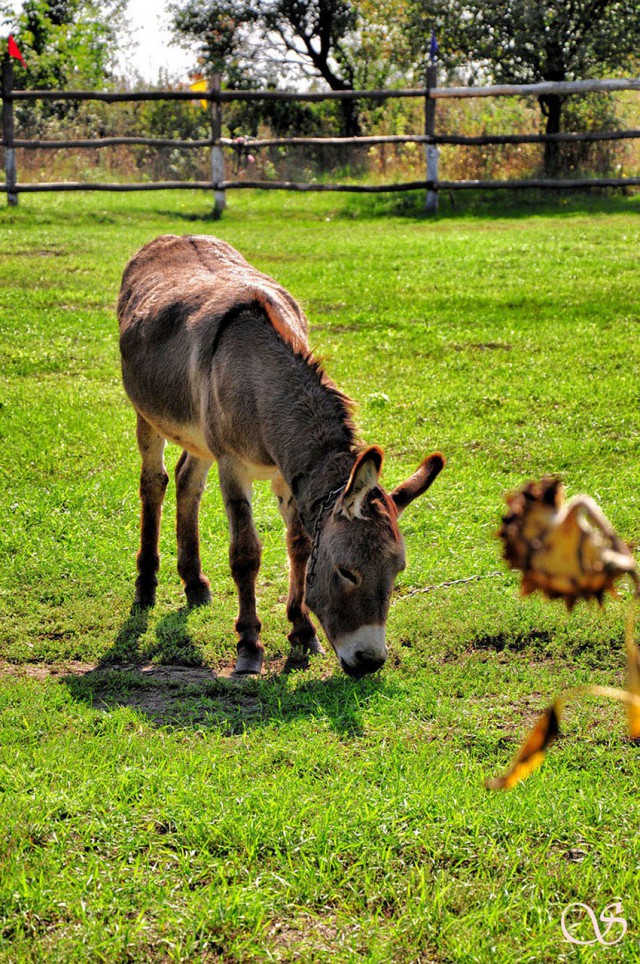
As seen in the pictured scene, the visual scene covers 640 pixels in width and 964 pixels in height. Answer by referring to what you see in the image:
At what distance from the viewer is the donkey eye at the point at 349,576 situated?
14.7ft

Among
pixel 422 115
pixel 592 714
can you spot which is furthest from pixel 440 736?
pixel 422 115

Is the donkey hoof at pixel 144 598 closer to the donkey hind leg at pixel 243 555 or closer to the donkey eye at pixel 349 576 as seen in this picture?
the donkey hind leg at pixel 243 555

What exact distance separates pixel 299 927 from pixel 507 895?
0.66 m

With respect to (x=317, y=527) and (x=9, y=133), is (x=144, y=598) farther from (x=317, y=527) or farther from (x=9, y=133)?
(x=9, y=133)

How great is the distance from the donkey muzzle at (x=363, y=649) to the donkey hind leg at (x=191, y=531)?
228cm

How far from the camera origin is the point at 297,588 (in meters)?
5.90

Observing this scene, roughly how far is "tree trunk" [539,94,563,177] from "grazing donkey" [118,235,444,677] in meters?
15.7

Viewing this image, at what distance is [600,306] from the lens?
488 inches

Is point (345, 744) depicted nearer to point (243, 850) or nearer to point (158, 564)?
point (243, 850)

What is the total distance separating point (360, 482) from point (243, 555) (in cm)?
150

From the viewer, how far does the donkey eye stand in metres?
4.48

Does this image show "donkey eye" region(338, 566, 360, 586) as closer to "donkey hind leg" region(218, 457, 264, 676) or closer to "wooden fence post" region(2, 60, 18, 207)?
"donkey hind leg" region(218, 457, 264, 676)

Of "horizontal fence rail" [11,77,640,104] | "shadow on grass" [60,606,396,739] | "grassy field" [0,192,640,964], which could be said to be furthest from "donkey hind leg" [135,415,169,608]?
"horizontal fence rail" [11,77,640,104]

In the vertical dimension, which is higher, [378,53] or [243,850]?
[378,53]
